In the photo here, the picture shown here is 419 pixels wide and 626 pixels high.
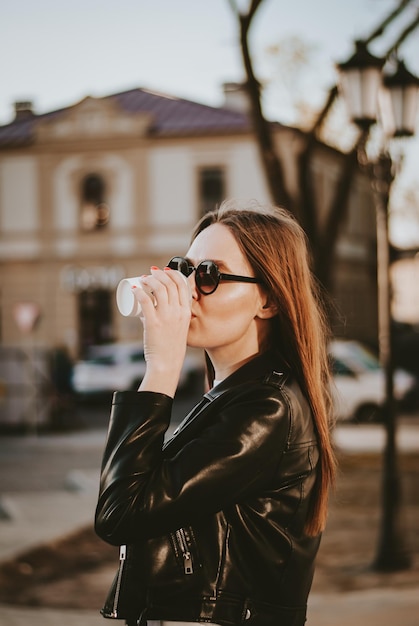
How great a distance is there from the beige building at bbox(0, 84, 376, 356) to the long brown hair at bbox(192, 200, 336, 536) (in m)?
28.5

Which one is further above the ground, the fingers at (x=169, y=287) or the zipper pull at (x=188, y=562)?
the fingers at (x=169, y=287)

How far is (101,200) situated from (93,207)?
0.38m

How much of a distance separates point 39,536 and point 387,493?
9.74 ft

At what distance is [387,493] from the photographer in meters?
7.46

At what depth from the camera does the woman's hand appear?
1696 millimetres

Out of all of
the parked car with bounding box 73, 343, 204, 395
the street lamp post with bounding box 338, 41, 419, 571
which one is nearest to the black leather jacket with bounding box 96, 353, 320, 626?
the street lamp post with bounding box 338, 41, 419, 571

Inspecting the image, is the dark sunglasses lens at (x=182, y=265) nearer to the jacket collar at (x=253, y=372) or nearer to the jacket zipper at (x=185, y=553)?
the jacket collar at (x=253, y=372)

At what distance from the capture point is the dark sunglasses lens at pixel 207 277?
1.80 metres

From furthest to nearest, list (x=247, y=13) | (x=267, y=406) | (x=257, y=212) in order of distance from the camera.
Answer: (x=247, y=13)
(x=257, y=212)
(x=267, y=406)

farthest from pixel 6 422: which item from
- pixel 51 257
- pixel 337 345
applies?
pixel 51 257

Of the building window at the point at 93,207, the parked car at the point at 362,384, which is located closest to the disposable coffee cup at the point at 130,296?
the parked car at the point at 362,384

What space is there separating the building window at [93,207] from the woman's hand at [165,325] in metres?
30.0

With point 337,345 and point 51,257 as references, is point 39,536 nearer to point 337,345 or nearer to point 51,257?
point 337,345

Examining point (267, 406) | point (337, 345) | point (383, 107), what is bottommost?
point (337, 345)
